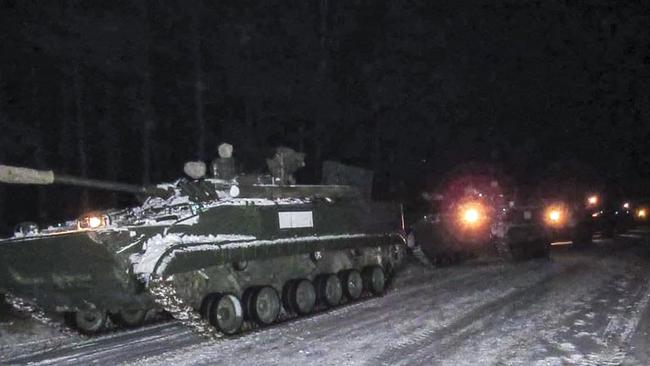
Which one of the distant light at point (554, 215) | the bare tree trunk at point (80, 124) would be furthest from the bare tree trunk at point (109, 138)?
the distant light at point (554, 215)

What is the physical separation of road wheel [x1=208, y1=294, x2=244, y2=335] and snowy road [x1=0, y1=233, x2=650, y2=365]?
13.3 inches

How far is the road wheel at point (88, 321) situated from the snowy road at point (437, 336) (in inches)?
14.0

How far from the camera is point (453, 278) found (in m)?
14.5

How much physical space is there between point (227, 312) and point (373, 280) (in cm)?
373

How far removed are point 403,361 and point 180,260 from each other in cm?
303

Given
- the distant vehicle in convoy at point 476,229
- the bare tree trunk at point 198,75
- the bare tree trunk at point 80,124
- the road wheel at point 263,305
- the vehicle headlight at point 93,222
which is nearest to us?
the vehicle headlight at point 93,222

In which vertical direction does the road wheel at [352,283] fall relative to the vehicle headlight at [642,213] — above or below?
below

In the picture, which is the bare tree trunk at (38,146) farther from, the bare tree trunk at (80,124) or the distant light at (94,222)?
the distant light at (94,222)

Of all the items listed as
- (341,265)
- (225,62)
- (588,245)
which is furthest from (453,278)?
(225,62)

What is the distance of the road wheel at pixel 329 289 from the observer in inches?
446

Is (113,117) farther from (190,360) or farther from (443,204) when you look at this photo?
(190,360)

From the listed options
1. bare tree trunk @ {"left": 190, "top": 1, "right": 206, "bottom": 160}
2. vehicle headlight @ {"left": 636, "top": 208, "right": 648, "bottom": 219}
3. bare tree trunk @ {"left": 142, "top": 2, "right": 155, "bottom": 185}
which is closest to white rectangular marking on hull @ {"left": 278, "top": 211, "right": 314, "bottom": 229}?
bare tree trunk @ {"left": 190, "top": 1, "right": 206, "bottom": 160}

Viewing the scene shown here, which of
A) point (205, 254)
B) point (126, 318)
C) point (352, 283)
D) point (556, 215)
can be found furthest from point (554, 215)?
point (205, 254)

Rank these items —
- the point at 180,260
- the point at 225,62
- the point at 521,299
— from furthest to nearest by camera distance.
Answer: the point at 225,62 → the point at 521,299 → the point at 180,260
